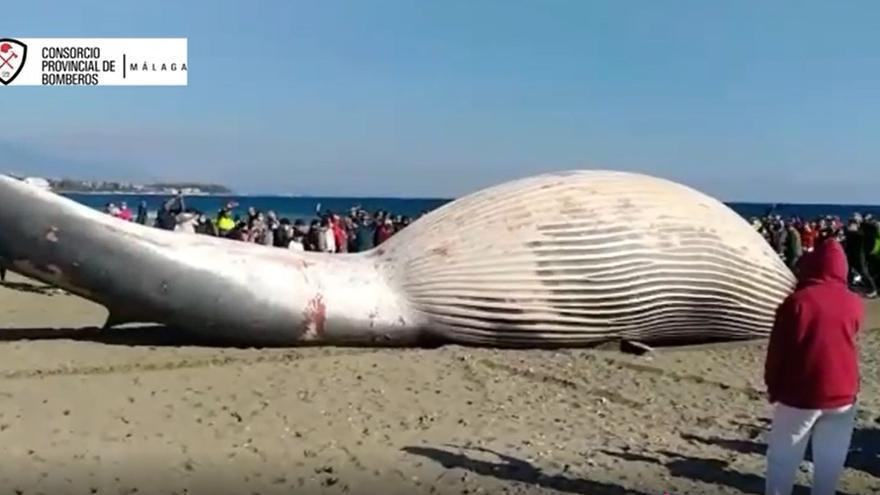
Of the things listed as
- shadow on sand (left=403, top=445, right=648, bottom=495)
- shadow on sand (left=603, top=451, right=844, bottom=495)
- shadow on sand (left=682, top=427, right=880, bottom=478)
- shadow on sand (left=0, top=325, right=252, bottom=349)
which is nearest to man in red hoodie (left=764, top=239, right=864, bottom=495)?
shadow on sand (left=603, top=451, right=844, bottom=495)

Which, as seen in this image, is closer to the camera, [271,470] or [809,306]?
[809,306]

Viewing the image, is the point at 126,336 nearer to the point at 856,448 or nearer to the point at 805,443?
the point at 856,448

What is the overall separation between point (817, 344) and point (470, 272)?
580 centimetres

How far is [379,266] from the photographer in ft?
37.4

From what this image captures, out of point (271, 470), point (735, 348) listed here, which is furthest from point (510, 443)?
point (735, 348)

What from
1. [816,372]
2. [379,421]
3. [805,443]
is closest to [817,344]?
[816,372]

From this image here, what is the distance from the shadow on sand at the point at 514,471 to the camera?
253 inches

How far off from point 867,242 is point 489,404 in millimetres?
16202

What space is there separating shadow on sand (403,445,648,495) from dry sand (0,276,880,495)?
19 mm

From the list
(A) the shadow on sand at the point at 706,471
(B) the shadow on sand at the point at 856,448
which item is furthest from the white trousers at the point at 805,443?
(B) the shadow on sand at the point at 856,448

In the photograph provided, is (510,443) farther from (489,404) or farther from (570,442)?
(489,404)

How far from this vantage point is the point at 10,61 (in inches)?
752

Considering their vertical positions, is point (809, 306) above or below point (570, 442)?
above

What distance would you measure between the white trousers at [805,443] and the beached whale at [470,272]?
17.8ft
